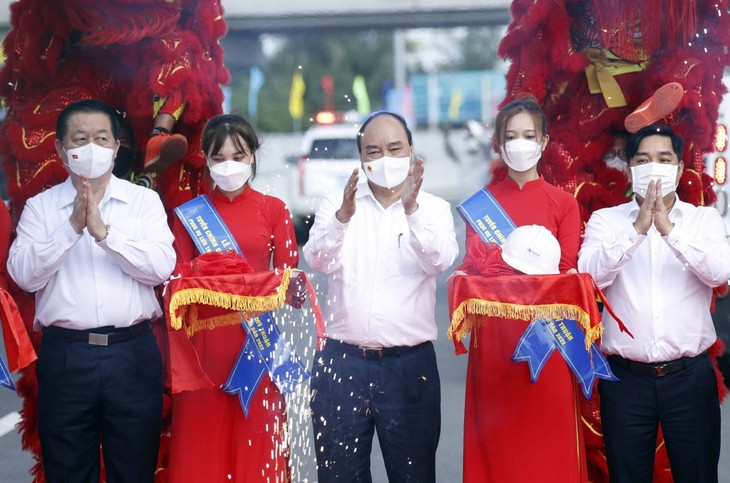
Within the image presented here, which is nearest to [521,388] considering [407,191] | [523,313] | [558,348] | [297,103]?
[558,348]

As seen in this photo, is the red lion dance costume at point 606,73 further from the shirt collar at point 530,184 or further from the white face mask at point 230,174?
the white face mask at point 230,174

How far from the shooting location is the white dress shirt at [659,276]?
404cm

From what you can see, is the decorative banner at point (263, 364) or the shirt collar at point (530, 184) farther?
the shirt collar at point (530, 184)

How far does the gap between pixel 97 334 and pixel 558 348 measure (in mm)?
1723

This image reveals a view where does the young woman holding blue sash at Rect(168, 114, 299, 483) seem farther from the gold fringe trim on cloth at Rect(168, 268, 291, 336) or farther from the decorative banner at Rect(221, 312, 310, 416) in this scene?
the gold fringe trim on cloth at Rect(168, 268, 291, 336)

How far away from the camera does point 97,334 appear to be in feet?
13.3

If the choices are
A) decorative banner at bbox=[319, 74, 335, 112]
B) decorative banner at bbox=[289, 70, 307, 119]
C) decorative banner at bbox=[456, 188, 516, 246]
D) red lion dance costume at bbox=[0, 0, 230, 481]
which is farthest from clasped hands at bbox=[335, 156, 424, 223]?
decorative banner at bbox=[319, 74, 335, 112]

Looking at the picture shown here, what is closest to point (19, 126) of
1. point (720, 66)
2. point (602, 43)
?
point (602, 43)

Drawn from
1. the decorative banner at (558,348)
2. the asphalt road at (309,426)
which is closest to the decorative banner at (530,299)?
the decorative banner at (558,348)

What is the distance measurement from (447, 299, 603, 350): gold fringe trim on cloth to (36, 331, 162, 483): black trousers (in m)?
1.17

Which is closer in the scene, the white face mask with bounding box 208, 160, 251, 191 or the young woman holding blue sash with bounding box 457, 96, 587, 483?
the young woman holding blue sash with bounding box 457, 96, 587, 483

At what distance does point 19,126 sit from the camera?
476 centimetres

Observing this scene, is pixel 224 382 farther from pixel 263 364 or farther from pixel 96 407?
pixel 96 407

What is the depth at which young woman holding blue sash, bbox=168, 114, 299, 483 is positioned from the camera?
423 cm
